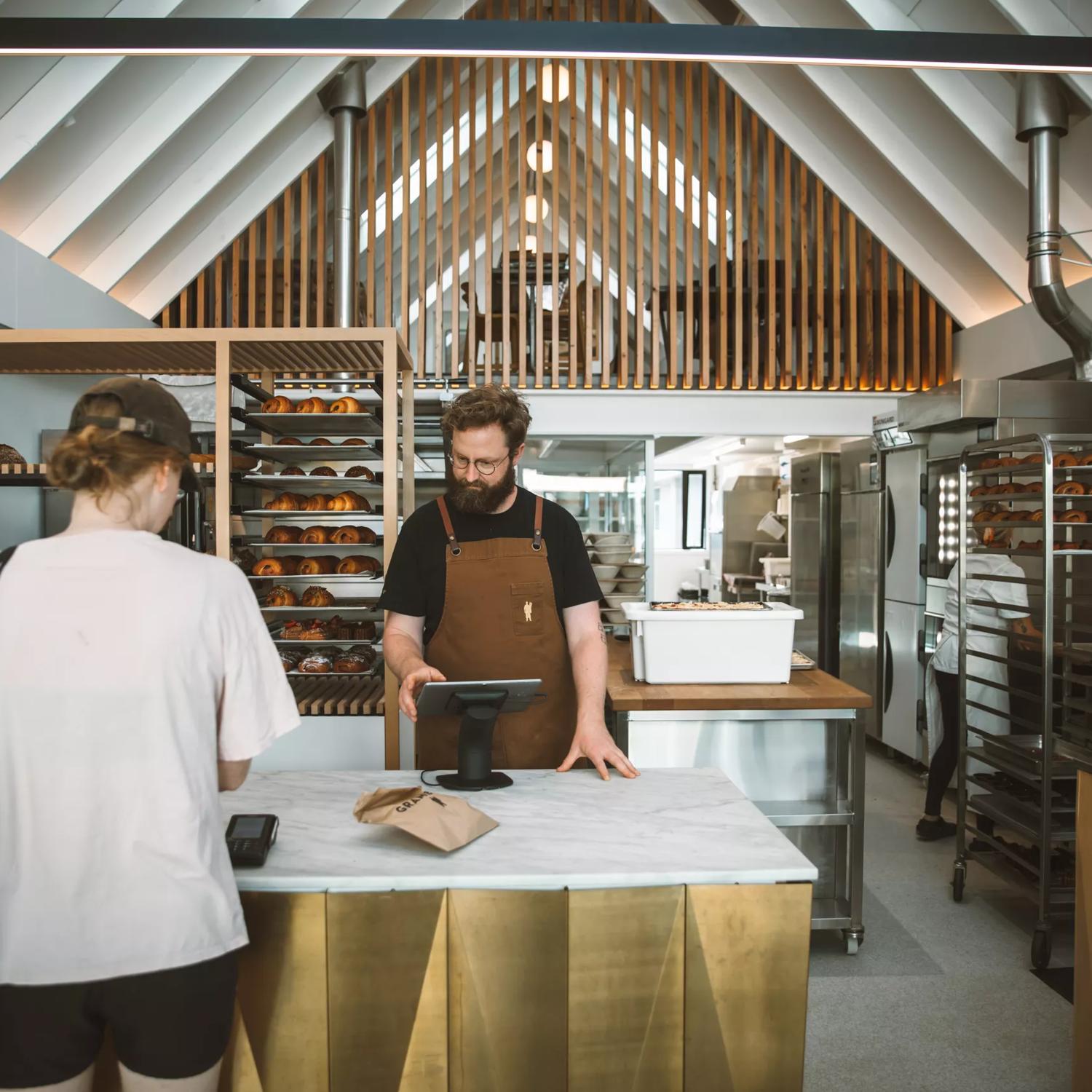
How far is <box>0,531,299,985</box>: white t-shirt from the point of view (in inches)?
42.2

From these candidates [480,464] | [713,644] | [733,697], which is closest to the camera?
[480,464]

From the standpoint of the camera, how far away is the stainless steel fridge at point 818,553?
22.8 ft

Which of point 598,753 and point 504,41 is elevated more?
point 504,41

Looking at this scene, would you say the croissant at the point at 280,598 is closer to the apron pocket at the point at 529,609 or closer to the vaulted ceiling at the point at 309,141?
the apron pocket at the point at 529,609

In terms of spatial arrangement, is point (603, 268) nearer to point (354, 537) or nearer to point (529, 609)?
point (354, 537)

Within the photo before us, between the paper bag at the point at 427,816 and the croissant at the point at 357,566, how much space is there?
244 centimetres

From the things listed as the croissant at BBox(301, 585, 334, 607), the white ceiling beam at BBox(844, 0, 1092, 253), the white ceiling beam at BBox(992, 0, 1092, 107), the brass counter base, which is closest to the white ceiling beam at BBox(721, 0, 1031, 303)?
the white ceiling beam at BBox(844, 0, 1092, 253)

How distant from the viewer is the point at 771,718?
10.2 ft

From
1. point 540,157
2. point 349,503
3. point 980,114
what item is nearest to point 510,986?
point 349,503

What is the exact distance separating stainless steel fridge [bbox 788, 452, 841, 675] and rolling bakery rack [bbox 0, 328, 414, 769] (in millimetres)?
3983

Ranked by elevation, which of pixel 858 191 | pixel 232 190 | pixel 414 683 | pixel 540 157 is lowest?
pixel 414 683

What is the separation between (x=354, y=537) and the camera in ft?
13.7

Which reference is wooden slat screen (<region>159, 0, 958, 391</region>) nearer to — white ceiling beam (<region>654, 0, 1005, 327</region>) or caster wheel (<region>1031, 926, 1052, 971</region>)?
white ceiling beam (<region>654, 0, 1005, 327</region>)

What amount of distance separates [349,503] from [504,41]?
7.46 ft
